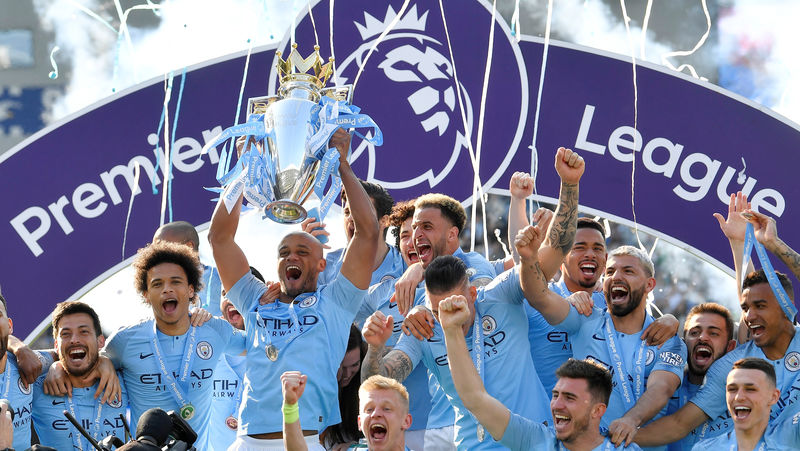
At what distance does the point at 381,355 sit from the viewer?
19.2 ft

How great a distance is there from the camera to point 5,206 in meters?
7.98

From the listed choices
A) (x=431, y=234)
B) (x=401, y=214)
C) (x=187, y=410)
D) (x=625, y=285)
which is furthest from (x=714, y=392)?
(x=187, y=410)

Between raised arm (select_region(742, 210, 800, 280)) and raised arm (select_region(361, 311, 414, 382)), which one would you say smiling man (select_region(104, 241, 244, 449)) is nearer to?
raised arm (select_region(361, 311, 414, 382))

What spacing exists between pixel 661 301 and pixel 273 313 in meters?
5.83

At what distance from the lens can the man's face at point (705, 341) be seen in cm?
616

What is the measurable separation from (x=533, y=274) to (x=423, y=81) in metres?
2.53

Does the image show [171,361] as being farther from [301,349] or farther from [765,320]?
[765,320]

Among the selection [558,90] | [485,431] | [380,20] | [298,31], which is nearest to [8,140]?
[298,31]

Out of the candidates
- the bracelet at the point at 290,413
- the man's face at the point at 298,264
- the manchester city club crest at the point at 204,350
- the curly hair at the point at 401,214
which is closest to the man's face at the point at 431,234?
the curly hair at the point at 401,214

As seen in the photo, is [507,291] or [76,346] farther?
[76,346]

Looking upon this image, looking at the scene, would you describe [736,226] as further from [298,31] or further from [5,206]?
[5,206]

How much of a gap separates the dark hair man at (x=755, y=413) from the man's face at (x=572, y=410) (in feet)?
2.04

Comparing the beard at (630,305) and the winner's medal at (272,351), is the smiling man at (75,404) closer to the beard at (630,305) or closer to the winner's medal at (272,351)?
the winner's medal at (272,351)

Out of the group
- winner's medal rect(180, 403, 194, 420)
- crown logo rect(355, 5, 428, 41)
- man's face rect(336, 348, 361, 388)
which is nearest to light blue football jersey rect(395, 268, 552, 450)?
man's face rect(336, 348, 361, 388)
